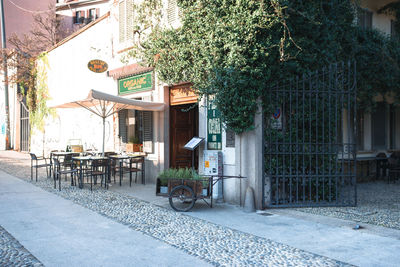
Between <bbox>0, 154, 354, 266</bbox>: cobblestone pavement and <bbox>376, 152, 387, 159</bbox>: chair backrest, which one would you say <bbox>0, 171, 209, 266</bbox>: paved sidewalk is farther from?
<bbox>376, 152, 387, 159</bbox>: chair backrest

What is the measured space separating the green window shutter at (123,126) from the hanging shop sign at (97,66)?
5.27 ft

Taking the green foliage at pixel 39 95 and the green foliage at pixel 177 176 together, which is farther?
the green foliage at pixel 39 95

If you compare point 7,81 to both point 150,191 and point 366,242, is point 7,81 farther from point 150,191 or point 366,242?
point 366,242

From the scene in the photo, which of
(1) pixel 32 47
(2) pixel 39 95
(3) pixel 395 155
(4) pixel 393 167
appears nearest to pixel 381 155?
(3) pixel 395 155

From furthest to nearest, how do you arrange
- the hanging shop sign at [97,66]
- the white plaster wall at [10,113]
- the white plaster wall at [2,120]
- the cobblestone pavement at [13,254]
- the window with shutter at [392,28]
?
the white plaster wall at [2,120]
the white plaster wall at [10,113]
the hanging shop sign at [97,66]
the window with shutter at [392,28]
the cobblestone pavement at [13,254]

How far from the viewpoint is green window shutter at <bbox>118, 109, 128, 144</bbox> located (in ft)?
42.1

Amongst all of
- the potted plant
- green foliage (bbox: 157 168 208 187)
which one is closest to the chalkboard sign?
green foliage (bbox: 157 168 208 187)

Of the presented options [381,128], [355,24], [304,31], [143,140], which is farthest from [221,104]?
[381,128]

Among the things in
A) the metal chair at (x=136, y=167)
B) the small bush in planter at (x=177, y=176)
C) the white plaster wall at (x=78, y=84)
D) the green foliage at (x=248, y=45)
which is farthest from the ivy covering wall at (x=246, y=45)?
the white plaster wall at (x=78, y=84)

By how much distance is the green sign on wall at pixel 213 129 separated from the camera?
8.46 m

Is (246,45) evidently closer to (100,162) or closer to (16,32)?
(100,162)

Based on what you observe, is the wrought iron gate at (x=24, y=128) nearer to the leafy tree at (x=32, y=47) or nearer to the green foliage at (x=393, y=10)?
the leafy tree at (x=32, y=47)

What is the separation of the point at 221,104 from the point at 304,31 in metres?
2.58

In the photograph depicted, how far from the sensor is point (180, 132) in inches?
431
